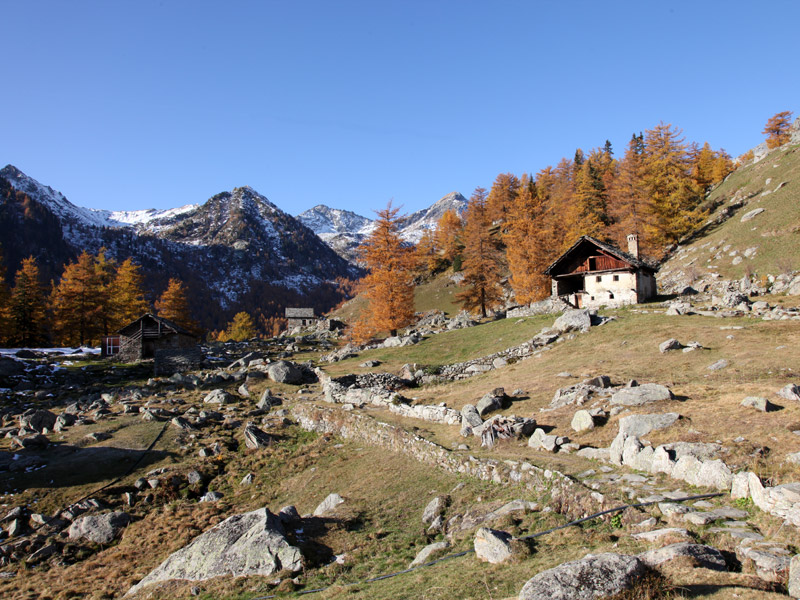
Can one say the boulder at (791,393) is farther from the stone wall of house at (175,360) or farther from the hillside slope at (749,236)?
the stone wall of house at (175,360)

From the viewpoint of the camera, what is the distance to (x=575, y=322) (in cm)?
3506

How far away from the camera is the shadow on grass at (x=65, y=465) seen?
2081 centimetres

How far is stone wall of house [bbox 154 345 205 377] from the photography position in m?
46.3

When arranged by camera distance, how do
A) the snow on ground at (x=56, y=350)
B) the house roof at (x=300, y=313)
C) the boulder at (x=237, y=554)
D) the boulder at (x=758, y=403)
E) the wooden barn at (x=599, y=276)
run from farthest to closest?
the house roof at (x=300, y=313) → the snow on ground at (x=56, y=350) → the wooden barn at (x=599, y=276) → the boulder at (x=758, y=403) → the boulder at (x=237, y=554)

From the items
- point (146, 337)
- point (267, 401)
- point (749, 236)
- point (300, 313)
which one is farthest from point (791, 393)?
point (300, 313)

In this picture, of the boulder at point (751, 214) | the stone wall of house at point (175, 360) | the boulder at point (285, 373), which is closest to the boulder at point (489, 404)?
the boulder at point (285, 373)

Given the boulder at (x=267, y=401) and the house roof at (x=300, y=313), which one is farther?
the house roof at (x=300, y=313)

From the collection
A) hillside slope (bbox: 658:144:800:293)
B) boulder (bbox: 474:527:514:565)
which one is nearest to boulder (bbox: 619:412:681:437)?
boulder (bbox: 474:527:514:565)

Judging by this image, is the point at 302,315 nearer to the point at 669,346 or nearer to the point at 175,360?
the point at 175,360

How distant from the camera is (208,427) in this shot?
28.1 metres

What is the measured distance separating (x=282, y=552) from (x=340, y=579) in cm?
218

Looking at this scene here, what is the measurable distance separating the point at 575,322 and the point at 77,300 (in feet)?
208

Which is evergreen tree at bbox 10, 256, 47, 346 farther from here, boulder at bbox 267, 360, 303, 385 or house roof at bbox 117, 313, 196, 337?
boulder at bbox 267, 360, 303, 385

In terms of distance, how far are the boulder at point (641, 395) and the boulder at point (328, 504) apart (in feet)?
37.4
